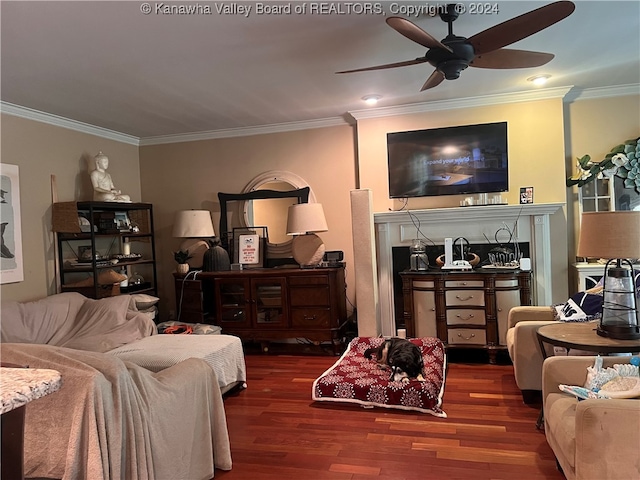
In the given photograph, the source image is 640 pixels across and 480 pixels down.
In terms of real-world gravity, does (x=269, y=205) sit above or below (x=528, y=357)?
above

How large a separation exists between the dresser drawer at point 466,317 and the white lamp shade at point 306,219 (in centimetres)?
152

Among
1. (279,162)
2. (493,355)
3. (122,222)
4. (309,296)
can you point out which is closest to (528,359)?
(493,355)

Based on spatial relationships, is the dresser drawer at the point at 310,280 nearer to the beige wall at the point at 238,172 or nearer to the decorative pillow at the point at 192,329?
the beige wall at the point at 238,172

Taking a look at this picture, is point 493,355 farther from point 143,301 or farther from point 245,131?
point 245,131

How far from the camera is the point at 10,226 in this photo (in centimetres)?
399

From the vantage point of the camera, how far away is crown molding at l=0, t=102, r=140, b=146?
4.02 metres

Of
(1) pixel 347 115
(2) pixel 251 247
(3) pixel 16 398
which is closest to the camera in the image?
(3) pixel 16 398

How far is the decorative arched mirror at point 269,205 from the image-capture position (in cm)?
515

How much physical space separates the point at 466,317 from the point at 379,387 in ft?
4.37

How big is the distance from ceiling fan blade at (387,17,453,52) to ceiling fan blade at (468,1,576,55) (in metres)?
0.19

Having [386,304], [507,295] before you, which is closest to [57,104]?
[386,304]

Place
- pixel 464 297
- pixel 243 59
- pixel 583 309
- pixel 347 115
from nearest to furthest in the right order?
pixel 583 309 < pixel 243 59 < pixel 464 297 < pixel 347 115

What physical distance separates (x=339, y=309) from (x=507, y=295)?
159 cm

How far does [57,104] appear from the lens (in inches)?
159
